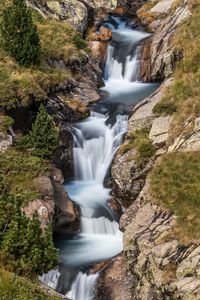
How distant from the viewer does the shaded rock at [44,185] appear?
21.5 m

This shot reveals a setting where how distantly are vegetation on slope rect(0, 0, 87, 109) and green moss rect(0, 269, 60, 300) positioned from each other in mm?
15892

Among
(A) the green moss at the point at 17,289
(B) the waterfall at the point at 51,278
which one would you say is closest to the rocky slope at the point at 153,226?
(B) the waterfall at the point at 51,278

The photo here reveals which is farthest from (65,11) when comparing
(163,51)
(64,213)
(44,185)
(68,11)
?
(64,213)

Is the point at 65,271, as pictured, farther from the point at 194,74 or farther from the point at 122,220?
the point at 194,74

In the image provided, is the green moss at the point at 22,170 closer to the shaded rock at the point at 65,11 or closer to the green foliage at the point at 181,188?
the green foliage at the point at 181,188

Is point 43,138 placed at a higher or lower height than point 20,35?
lower

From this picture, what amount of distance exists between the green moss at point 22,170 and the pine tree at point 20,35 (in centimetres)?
934

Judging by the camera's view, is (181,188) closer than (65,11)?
Yes

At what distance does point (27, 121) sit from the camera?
27.6 m

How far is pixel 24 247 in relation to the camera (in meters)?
14.0

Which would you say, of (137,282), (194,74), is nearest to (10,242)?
(137,282)

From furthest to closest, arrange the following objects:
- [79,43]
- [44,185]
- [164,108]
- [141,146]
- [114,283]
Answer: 1. [79,43]
2. [164,108]
3. [141,146]
4. [44,185]
5. [114,283]

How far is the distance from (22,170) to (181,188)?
8688mm

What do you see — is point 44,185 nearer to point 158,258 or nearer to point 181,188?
point 181,188
